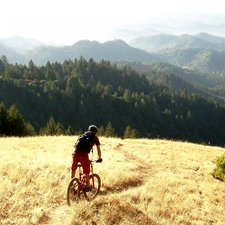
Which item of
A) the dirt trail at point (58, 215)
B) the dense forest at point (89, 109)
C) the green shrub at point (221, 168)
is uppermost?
the dirt trail at point (58, 215)

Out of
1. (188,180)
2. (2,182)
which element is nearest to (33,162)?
(2,182)

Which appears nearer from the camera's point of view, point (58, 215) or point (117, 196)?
point (58, 215)

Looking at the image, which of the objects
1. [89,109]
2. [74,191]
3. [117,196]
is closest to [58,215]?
[74,191]

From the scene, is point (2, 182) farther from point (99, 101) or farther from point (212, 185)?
point (99, 101)

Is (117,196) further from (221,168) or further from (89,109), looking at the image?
(89,109)

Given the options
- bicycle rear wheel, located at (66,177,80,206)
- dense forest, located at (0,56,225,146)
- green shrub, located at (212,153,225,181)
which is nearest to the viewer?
bicycle rear wheel, located at (66,177,80,206)

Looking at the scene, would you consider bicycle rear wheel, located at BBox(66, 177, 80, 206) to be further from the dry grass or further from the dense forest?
the dense forest

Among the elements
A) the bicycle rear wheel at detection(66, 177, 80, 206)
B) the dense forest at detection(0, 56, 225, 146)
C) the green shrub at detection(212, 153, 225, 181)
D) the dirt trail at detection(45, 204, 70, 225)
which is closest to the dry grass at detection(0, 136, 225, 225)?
the dirt trail at detection(45, 204, 70, 225)

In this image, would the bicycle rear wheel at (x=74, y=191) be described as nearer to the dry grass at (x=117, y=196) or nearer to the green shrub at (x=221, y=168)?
the dry grass at (x=117, y=196)

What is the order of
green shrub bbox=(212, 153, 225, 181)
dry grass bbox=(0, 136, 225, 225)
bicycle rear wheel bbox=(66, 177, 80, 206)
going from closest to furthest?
dry grass bbox=(0, 136, 225, 225)
bicycle rear wheel bbox=(66, 177, 80, 206)
green shrub bbox=(212, 153, 225, 181)

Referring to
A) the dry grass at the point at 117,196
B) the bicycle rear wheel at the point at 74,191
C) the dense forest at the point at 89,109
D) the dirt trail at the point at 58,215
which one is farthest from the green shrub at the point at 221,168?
the dense forest at the point at 89,109

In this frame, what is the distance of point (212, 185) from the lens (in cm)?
1822

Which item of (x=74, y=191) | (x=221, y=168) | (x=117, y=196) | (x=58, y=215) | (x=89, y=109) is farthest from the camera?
(x=89, y=109)

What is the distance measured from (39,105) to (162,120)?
242 ft
